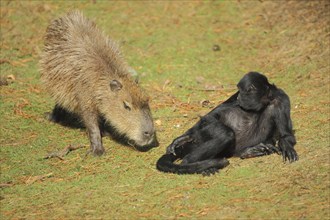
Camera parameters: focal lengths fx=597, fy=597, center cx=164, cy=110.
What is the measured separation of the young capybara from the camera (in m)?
7.91

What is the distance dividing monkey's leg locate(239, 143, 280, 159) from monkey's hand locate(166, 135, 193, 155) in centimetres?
70

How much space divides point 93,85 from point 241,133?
2.25 meters

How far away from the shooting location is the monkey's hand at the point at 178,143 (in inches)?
284

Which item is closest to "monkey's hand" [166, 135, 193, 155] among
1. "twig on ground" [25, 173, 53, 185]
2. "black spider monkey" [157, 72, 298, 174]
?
"black spider monkey" [157, 72, 298, 174]

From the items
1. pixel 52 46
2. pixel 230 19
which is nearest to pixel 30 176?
pixel 52 46

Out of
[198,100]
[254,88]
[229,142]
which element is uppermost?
[254,88]

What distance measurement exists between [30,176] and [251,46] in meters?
5.55

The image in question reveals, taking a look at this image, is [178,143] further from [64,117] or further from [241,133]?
[64,117]

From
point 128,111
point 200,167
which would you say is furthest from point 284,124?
point 128,111

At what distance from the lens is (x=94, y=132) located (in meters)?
8.11

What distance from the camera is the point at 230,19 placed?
12180mm

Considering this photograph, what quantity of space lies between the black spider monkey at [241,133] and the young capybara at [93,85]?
0.79 m

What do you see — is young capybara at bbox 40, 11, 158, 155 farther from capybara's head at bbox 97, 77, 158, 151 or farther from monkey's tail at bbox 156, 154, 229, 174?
monkey's tail at bbox 156, 154, 229, 174

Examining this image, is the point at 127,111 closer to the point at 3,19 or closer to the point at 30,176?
the point at 30,176
